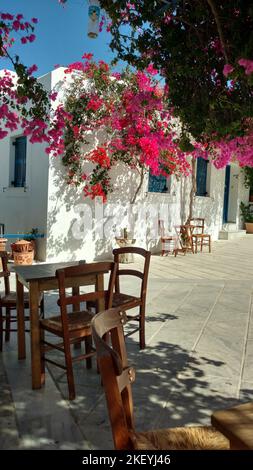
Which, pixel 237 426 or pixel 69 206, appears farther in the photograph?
pixel 69 206

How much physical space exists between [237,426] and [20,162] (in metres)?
8.47

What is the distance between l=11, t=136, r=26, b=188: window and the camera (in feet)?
28.7

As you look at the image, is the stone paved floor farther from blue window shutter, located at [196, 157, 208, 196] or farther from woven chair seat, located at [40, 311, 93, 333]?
blue window shutter, located at [196, 157, 208, 196]

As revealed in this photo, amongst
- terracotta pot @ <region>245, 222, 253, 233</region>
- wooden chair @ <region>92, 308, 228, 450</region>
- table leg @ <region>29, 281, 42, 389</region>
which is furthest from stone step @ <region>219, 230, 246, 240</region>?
wooden chair @ <region>92, 308, 228, 450</region>

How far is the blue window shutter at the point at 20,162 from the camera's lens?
344 inches

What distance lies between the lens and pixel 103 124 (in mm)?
7910

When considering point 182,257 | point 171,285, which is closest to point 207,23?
point 171,285

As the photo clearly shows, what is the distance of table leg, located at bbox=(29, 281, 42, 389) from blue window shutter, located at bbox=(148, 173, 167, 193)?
712 cm

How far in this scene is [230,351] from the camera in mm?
3533

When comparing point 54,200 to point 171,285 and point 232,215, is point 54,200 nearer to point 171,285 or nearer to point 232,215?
point 171,285

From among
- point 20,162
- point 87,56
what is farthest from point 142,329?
point 20,162

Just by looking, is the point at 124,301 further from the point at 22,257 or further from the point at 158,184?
the point at 158,184

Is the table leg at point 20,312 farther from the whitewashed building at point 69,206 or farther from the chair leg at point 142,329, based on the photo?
the whitewashed building at point 69,206
